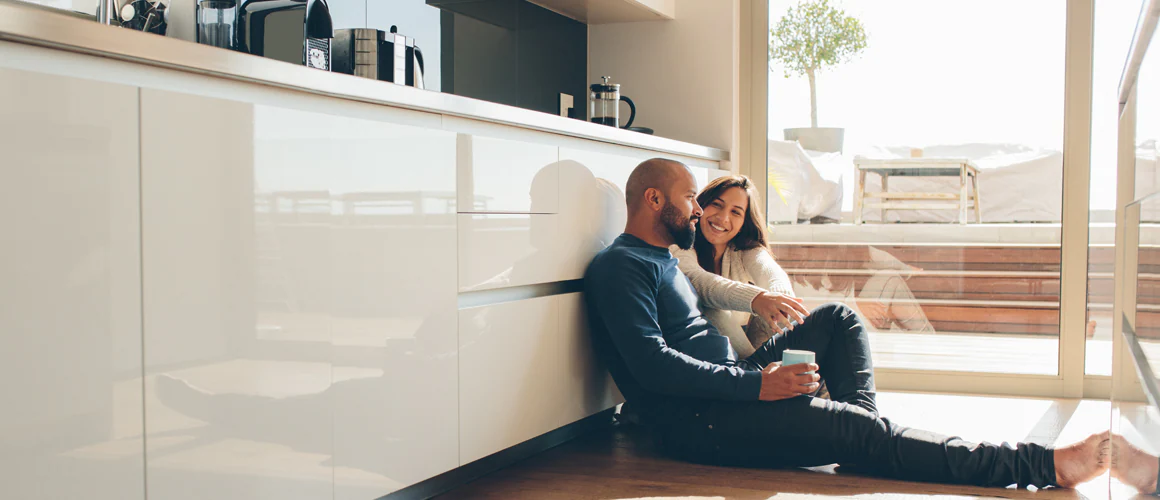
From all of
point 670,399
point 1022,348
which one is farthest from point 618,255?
point 1022,348

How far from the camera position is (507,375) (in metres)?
2.40

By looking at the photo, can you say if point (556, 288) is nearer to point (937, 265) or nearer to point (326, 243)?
point (326, 243)

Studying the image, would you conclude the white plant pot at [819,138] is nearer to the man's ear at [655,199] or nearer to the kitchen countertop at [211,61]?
the man's ear at [655,199]

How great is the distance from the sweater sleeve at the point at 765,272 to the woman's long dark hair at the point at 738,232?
0.04 metres

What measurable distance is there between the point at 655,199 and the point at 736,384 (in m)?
0.64

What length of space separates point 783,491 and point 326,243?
130 cm

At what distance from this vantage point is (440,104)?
2141 mm

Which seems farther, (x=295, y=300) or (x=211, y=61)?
(x=295, y=300)

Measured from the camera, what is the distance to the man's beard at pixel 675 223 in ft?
9.44

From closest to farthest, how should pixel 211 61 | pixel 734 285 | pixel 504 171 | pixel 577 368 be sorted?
1. pixel 211 61
2. pixel 504 171
3. pixel 577 368
4. pixel 734 285

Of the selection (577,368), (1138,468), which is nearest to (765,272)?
(577,368)

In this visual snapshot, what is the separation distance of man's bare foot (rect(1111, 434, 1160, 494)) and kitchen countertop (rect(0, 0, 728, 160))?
1416 mm

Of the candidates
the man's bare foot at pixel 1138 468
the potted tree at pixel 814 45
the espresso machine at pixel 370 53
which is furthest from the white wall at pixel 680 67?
the man's bare foot at pixel 1138 468

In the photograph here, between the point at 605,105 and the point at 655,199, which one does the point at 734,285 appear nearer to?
the point at 655,199
